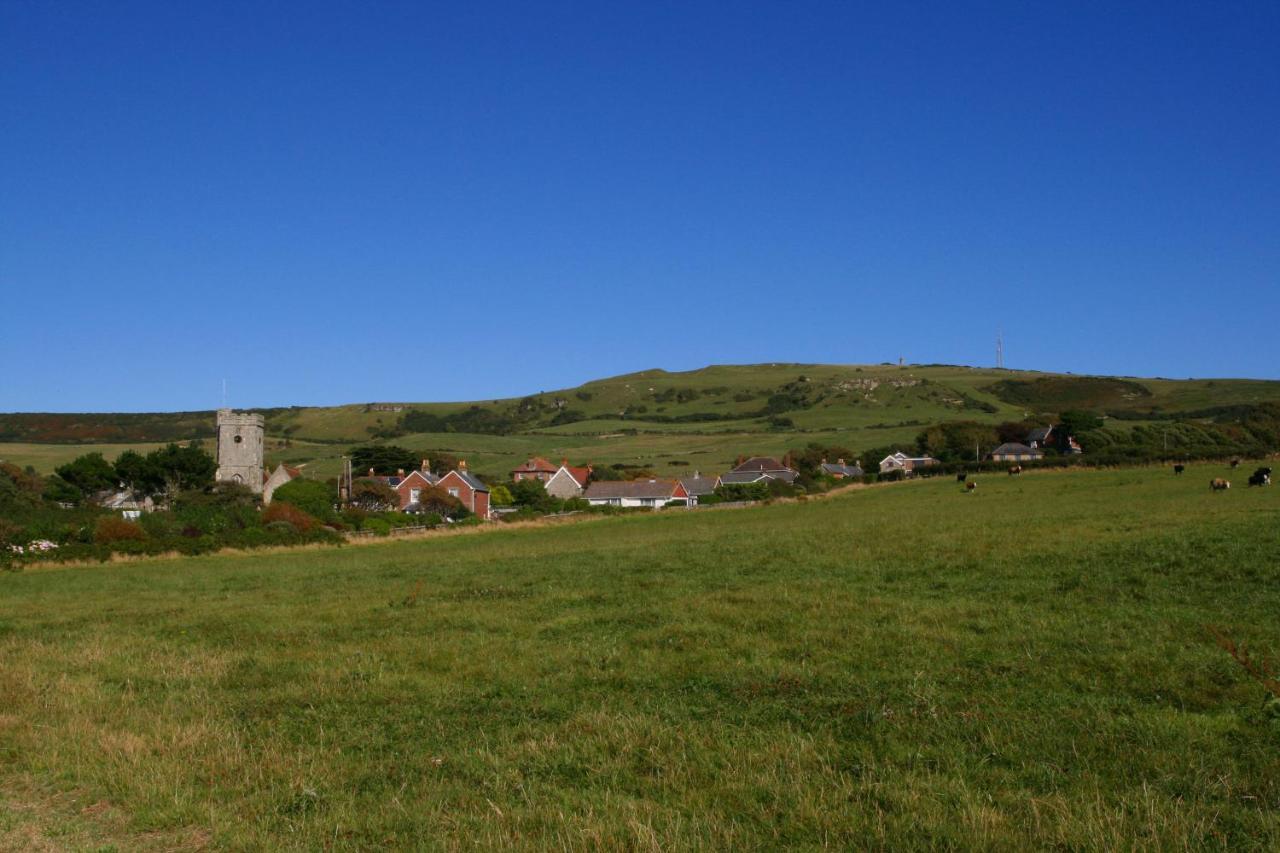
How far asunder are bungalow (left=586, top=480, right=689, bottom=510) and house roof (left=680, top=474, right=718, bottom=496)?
1.50m

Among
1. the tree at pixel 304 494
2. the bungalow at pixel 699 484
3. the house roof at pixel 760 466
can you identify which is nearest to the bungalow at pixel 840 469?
the house roof at pixel 760 466

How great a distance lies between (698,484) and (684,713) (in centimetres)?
10956

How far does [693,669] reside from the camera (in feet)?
42.2

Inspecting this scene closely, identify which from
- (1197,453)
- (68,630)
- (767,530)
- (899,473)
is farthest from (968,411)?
(68,630)

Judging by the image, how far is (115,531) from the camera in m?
53.2

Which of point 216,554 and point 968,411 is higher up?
point 968,411

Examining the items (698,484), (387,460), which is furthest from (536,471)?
(698,484)

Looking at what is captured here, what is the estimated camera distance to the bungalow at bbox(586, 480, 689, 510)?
114 m

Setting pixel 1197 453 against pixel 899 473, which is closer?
pixel 1197 453

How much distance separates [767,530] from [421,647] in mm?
27627

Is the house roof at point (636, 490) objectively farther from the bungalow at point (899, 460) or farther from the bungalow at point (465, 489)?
the bungalow at point (899, 460)

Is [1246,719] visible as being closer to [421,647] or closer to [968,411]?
[421,647]

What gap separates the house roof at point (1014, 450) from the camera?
384ft

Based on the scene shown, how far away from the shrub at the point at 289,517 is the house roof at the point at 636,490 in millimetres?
49709
